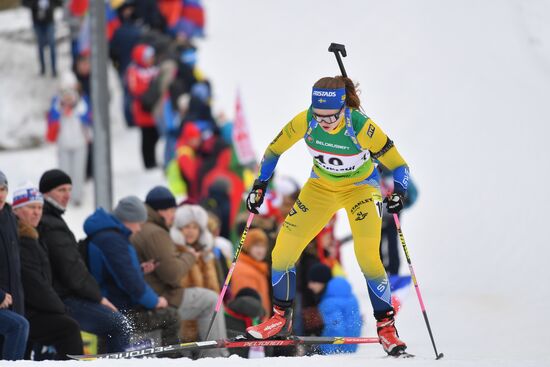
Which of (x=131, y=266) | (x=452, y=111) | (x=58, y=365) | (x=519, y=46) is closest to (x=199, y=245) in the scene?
(x=131, y=266)

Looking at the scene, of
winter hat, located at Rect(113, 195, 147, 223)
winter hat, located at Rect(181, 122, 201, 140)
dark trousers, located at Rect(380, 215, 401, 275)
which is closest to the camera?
winter hat, located at Rect(113, 195, 147, 223)

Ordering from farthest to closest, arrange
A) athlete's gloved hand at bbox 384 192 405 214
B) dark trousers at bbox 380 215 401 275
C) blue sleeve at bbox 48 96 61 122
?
blue sleeve at bbox 48 96 61 122 → dark trousers at bbox 380 215 401 275 → athlete's gloved hand at bbox 384 192 405 214

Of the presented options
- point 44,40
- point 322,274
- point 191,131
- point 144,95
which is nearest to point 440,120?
point 144,95

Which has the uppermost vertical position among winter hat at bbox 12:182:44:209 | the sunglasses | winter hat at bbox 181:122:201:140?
winter hat at bbox 181:122:201:140

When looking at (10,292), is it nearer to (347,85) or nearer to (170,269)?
(170,269)

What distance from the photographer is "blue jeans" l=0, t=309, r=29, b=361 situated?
7.69m

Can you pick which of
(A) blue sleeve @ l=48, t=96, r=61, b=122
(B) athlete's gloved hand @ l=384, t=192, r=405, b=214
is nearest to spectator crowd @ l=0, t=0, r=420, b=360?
(A) blue sleeve @ l=48, t=96, r=61, b=122

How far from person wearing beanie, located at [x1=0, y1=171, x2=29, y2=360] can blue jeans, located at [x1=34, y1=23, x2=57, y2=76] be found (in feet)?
37.9

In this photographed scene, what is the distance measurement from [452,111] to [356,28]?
17.3 ft

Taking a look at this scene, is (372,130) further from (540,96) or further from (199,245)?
(540,96)

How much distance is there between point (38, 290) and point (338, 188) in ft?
7.20

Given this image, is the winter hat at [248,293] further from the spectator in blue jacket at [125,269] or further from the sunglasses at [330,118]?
the sunglasses at [330,118]

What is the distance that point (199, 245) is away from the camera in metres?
10.0

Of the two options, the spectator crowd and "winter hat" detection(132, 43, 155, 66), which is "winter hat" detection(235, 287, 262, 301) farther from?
"winter hat" detection(132, 43, 155, 66)
